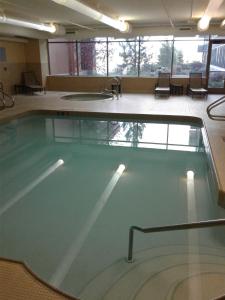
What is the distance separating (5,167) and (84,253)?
8.31ft

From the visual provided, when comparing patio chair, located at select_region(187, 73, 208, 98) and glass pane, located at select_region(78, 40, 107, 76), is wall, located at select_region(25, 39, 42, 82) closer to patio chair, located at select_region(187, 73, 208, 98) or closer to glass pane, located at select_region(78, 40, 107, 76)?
glass pane, located at select_region(78, 40, 107, 76)

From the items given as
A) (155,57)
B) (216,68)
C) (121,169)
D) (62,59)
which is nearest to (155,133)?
(121,169)

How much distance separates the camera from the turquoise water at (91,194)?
2.63m

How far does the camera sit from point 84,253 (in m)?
2.61

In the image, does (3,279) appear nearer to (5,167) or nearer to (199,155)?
(5,167)

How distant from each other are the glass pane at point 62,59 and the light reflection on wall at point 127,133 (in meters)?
5.56

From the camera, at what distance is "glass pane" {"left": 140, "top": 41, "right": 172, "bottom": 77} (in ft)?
34.0

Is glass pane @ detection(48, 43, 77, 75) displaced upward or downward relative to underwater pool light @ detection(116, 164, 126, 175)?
upward

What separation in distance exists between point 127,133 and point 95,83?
17.4ft

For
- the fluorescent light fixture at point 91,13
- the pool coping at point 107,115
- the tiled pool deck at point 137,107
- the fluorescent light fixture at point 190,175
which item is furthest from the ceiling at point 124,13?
the fluorescent light fixture at point 190,175

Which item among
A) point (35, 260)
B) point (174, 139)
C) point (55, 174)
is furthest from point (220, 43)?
point (35, 260)

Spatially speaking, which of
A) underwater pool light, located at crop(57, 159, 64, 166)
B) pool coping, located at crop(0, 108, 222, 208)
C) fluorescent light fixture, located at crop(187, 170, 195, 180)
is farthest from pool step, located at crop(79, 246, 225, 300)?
pool coping, located at crop(0, 108, 222, 208)

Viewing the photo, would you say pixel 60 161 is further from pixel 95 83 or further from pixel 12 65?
pixel 12 65

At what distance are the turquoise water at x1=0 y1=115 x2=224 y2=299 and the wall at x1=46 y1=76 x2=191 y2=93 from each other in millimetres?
4546
